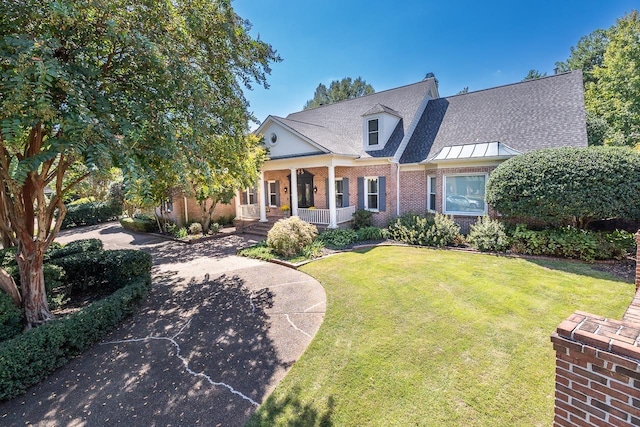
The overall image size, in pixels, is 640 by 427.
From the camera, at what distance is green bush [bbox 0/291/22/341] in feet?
16.6

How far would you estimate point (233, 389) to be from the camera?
12.9 feet

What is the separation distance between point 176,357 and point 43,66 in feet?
14.8

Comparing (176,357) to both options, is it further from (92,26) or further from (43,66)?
(92,26)

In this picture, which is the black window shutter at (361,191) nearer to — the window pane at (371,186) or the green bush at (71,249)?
the window pane at (371,186)

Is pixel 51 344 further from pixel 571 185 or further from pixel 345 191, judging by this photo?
pixel 571 185

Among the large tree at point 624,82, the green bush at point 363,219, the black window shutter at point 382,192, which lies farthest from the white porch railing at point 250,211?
the large tree at point 624,82

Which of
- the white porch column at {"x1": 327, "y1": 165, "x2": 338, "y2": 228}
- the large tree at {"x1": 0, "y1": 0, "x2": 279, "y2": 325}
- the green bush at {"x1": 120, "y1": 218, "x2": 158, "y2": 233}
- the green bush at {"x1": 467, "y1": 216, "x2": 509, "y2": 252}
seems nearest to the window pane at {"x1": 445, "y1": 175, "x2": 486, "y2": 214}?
the green bush at {"x1": 467, "y1": 216, "x2": 509, "y2": 252}

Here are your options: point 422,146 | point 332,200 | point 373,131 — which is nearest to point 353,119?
point 373,131

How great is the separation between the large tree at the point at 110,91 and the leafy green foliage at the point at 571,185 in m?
8.91

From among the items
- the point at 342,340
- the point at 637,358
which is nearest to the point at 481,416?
the point at 637,358

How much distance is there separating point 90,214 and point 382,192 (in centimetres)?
2422

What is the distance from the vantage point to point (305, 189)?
16.6 metres

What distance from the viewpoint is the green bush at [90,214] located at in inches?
871

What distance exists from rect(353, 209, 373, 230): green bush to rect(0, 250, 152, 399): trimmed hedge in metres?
9.28
